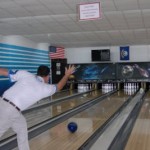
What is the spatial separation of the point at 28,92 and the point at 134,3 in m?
4.20

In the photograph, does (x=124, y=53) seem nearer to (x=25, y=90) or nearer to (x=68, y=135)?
(x=68, y=135)

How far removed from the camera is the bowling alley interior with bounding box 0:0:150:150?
518cm

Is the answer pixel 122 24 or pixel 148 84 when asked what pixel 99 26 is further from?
pixel 148 84

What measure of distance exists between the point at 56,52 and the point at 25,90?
1245cm

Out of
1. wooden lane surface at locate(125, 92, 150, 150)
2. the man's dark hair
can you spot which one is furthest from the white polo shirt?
wooden lane surface at locate(125, 92, 150, 150)

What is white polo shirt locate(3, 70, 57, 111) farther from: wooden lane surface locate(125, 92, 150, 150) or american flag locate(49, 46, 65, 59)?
american flag locate(49, 46, 65, 59)

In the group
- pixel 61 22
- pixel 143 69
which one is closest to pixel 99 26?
pixel 61 22

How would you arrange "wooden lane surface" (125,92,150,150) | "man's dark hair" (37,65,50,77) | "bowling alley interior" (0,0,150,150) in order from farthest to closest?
"bowling alley interior" (0,0,150,150), "wooden lane surface" (125,92,150,150), "man's dark hair" (37,65,50,77)

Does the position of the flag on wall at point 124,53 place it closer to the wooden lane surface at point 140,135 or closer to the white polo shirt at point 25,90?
the wooden lane surface at point 140,135

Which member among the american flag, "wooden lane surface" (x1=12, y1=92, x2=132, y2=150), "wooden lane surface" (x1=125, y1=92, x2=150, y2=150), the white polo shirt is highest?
the american flag

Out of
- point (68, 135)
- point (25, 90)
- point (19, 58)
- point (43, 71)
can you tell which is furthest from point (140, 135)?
point (19, 58)

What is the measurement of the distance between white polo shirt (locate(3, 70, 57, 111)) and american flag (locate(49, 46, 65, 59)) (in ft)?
37.3

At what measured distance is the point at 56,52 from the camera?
15.7 meters

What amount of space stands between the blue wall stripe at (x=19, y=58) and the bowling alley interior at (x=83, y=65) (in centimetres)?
3
